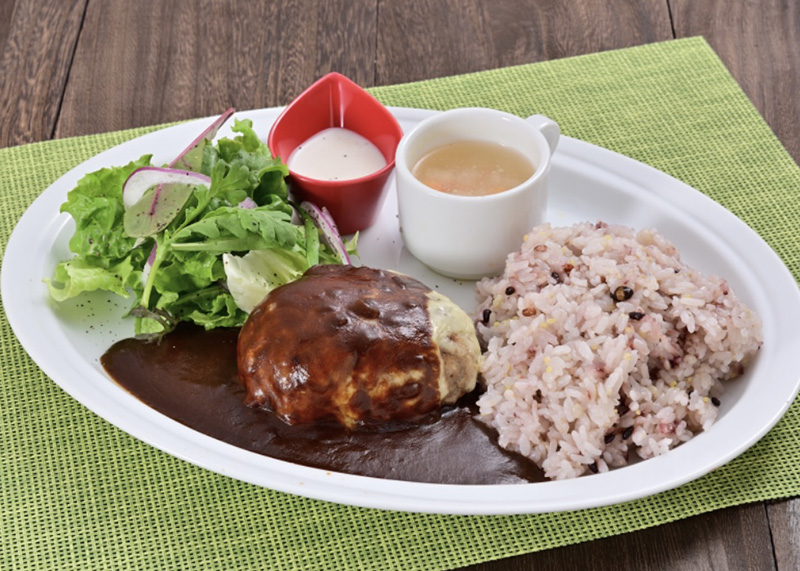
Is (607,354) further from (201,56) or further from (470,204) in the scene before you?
(201,56)

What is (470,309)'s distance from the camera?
14.3 feet

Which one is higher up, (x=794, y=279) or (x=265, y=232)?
(x=265, y=232)

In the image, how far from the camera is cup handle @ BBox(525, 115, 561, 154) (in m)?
4.49

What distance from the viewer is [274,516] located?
363 centimetres

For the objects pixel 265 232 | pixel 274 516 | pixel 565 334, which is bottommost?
pixel 274 516

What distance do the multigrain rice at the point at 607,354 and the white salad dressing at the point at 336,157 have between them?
3.46ft

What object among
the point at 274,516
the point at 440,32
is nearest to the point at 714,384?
the point at 274,516

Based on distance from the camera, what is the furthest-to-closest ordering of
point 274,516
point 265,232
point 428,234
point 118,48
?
point 118,48, point 428,234, point 265,232, point 274,516

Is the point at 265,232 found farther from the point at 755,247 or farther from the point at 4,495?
the point at 755,247

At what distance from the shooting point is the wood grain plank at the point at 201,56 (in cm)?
589

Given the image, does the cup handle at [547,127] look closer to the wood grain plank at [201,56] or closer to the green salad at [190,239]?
the green salad at [190,239]

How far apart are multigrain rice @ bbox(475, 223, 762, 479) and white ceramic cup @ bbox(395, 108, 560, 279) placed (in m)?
0.29

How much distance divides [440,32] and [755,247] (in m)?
2.97

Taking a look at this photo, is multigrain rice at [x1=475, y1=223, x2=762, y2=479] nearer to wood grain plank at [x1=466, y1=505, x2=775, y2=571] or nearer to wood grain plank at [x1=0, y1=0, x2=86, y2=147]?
wood grain plank at [x1=466, y1=505, x2=775, y2=571]
